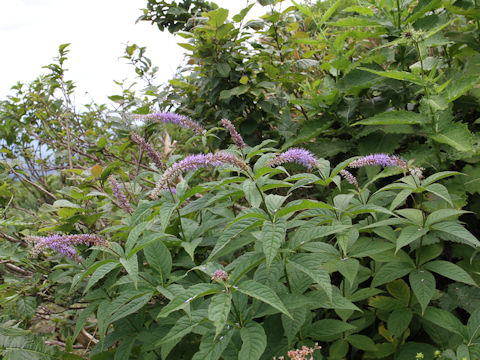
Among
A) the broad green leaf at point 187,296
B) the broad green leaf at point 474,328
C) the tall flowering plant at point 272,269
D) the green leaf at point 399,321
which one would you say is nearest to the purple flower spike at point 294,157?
the tall flowering plant at point 272,269

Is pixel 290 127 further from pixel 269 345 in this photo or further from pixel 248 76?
pixel 269 345

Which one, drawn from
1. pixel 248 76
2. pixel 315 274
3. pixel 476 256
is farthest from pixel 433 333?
pixel 248 76

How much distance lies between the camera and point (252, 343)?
1334 mm

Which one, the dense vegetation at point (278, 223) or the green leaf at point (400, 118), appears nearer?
the dense vegetation at point (278, 223)

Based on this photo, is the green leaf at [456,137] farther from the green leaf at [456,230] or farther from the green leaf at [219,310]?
the green leaf at [219,310]

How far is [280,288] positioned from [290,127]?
153 centimetres

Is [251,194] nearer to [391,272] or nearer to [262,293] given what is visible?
[262,293]

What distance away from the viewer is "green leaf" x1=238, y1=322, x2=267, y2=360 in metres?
1.30

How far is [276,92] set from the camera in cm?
301

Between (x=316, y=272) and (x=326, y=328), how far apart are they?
1.47 feet

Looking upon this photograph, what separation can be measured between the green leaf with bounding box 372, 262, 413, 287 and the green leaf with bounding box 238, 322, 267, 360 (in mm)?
627

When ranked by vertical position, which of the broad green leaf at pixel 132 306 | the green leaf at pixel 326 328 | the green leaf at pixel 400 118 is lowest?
the green leaf at pixel 326 328

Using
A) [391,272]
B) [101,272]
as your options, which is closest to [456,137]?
[391,272]

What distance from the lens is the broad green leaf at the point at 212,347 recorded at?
135 centimetres
